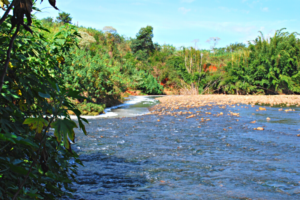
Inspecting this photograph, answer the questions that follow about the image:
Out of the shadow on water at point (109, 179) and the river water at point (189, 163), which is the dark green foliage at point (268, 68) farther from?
the shadow on water at point (109, 179)

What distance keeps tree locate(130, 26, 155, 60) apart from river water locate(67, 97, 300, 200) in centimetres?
2346

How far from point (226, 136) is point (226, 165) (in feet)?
6.76

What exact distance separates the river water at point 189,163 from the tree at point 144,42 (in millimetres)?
23465

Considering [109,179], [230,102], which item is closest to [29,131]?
[109,179]

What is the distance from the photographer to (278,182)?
10.5 ft

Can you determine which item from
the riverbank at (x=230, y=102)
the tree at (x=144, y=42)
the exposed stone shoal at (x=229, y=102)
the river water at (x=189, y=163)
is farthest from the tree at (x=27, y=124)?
the tree at (x=144, y=42)

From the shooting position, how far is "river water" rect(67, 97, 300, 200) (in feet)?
9.86

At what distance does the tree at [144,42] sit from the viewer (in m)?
29.7

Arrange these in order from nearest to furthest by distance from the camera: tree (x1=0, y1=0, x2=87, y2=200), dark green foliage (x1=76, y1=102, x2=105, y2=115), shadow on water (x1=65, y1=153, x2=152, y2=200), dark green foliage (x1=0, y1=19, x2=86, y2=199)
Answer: tree (x1=0, y1=0, x2=87, y2=200) → dark green foliage (x1=0, y1=19, x2=86, y2=199) → shadow on water (x1=65, y1=153, x2=152, y2=200) → dark green foliage (x1=76, y1=102, x2=105, y2=115)

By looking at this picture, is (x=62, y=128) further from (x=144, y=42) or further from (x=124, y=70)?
(x=144, y=42)

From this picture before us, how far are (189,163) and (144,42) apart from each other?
27522 mm

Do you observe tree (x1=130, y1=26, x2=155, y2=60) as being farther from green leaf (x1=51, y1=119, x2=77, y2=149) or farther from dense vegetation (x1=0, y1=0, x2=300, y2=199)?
green leaf (x1=51, y1=119, x2=77, y2=149)

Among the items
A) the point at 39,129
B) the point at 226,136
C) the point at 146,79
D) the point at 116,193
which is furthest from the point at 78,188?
the point at 146,79

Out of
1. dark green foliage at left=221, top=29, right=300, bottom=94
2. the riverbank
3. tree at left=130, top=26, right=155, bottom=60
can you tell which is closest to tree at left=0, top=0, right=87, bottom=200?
the riverbank
